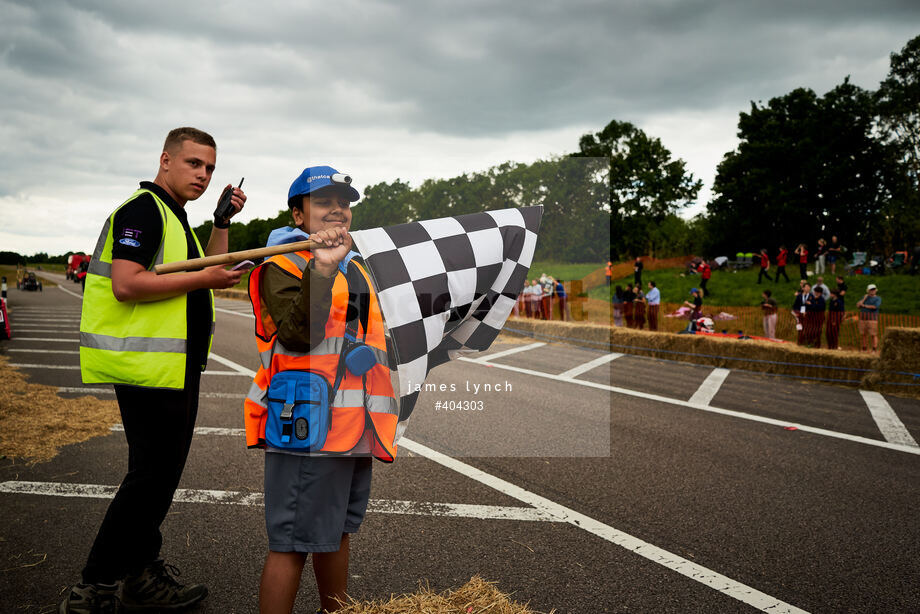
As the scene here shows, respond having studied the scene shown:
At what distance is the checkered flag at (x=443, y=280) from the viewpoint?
6.82 feet

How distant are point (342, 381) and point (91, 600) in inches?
63.2

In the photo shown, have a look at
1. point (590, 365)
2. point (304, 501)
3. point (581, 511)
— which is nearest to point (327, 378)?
point (304, 501)

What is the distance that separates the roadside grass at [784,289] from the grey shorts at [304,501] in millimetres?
17389

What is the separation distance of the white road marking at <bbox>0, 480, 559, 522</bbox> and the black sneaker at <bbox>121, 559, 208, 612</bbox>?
1171 mm

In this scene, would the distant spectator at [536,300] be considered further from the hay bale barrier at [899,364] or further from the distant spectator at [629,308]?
the hay bale barrier at [899,364]

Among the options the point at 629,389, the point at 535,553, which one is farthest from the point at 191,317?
the point at 629,389

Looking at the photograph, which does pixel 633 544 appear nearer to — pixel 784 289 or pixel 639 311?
pixel 639 311

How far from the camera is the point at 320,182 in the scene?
1.98m

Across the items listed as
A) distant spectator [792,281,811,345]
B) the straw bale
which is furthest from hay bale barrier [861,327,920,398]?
the straw bale

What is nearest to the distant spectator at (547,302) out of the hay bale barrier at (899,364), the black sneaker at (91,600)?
the hay bale barrier at (899,364)

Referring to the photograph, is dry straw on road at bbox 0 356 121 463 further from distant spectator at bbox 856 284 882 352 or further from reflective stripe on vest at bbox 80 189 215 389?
distant spectator at bbox 856 284 882 352

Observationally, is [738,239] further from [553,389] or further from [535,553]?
[535,553]

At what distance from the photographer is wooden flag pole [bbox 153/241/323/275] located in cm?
185

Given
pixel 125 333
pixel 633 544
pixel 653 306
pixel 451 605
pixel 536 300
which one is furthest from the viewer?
pixel 536 300
